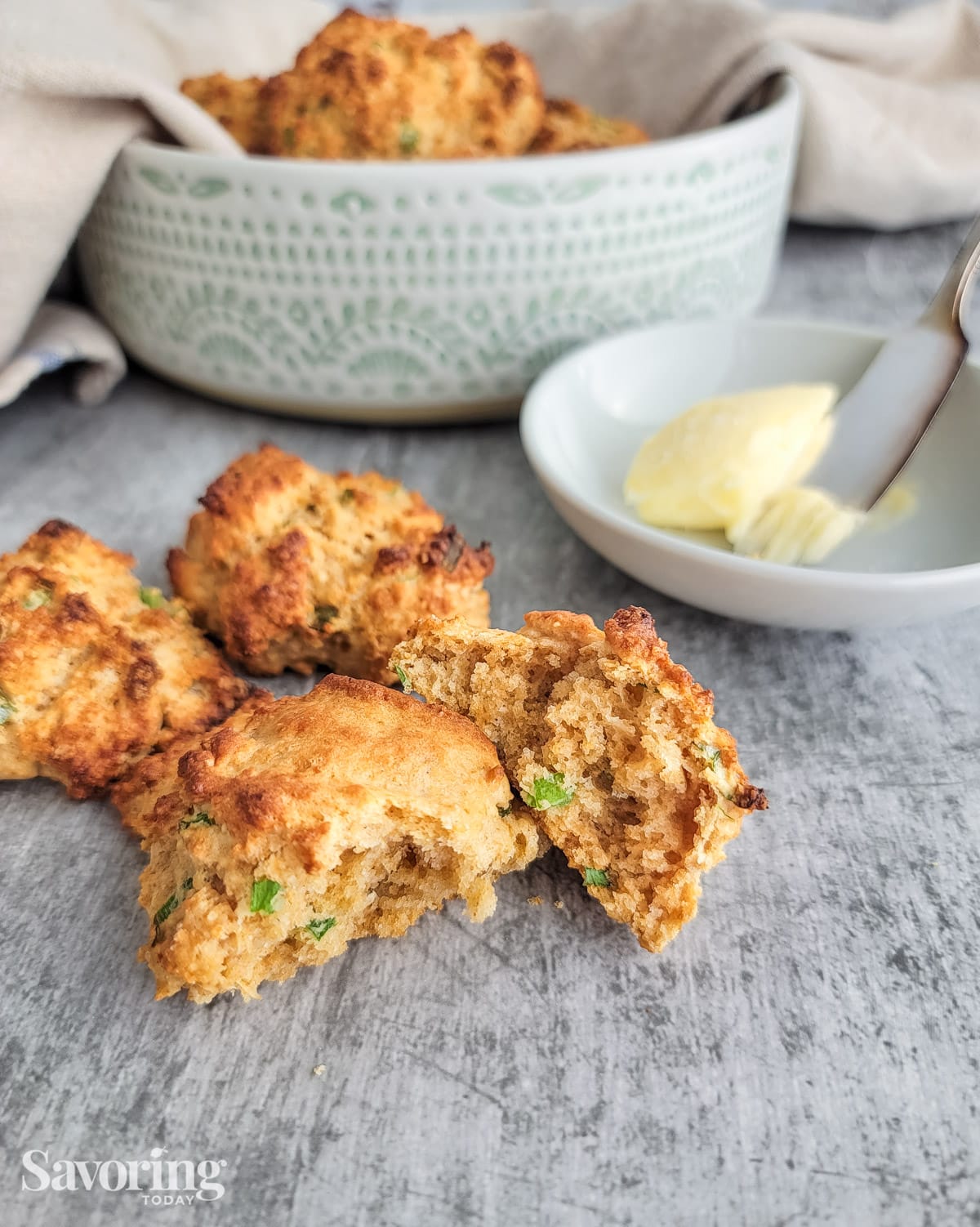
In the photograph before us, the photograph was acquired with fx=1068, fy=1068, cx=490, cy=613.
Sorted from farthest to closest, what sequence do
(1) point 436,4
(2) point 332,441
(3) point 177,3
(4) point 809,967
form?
(1) point 436,4 < (3) point 177,3 < (2) point 332,441 < (4) point 809,967

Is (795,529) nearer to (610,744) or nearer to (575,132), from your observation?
(610,744)

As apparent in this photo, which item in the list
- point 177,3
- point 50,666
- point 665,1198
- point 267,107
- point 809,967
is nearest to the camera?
point 665,1198

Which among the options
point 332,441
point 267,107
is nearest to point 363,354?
point 332,441

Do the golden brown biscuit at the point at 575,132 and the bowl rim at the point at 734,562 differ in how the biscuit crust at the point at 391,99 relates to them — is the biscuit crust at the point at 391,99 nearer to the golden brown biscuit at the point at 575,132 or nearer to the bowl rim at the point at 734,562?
the golden brown biscuit at the point at 575,132

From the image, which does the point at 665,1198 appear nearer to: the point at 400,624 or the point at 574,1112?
the point at 574,1112

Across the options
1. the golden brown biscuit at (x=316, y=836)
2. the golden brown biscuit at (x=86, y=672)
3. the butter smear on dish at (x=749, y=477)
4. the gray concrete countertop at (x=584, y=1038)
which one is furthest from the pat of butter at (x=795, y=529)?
the golden brown biscuit at (x=86, y=672)

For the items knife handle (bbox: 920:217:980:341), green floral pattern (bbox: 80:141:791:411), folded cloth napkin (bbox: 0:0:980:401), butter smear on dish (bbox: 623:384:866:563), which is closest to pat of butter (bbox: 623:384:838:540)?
butter smear on dish (bbox: 623:384:866:563)
